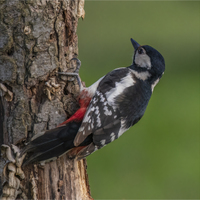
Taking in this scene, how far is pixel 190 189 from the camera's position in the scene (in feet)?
18.1

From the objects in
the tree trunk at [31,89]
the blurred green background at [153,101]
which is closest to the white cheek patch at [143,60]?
the tree trunk at [31,89]

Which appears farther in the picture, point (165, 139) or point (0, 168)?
point (165, 139)

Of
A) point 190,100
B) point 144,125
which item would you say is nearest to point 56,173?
point 144,125

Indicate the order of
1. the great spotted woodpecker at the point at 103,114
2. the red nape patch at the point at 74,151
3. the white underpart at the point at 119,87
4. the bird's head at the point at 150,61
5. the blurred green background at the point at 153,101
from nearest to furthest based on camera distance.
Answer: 1. the great spotted woodpecker at the point at 103,114
2. the red nape patch at the point at 74,151
3. the white underpart at the point at 119,87
4. the bird's head at the point at 150,61
5. the blurred green background at the point at 153,101

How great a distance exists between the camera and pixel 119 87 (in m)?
2.96

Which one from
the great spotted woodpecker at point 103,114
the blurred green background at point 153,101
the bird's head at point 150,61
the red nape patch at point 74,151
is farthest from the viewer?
the blurred green background at point 153,101

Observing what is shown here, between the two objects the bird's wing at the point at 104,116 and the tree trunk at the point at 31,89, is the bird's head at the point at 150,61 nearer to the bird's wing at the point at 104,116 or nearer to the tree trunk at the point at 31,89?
the bird's wing at the point at 104,116

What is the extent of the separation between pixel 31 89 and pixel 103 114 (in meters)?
0.51

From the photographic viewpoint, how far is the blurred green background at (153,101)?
5.42m

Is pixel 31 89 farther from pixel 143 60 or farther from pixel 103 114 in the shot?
pixel 143 60

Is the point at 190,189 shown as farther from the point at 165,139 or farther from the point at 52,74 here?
the point at 52,74

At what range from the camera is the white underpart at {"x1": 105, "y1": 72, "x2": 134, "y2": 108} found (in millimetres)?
2863

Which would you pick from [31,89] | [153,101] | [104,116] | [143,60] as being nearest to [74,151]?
[104,116]

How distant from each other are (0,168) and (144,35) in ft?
21.5
